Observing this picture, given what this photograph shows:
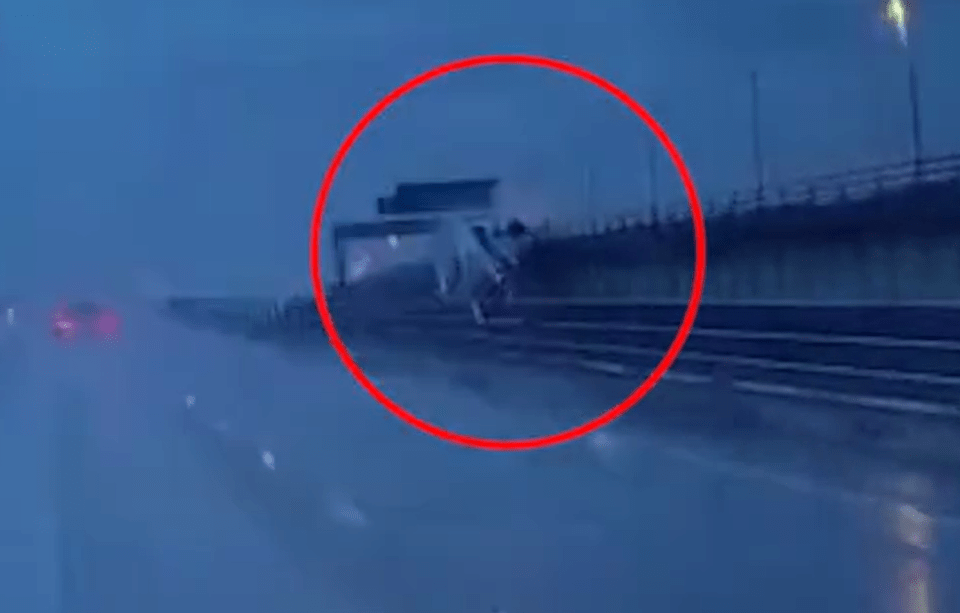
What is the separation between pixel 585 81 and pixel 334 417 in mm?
1310

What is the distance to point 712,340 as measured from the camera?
201 inches

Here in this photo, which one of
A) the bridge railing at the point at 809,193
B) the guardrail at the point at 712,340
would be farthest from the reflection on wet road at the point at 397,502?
the bridge railing at the point at 809,193

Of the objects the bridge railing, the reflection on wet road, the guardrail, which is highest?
the bridge railing

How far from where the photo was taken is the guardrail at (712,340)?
15.9ft

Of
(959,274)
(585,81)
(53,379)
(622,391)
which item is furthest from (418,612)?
(959,274)

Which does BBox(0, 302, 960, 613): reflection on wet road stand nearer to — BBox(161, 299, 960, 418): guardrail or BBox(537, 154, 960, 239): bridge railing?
BBox(161, 299, 960, 418): guardrail

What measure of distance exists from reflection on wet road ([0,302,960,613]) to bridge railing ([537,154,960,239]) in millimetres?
518

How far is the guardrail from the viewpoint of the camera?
486 centimetres

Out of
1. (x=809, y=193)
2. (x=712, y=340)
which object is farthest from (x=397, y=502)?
(x=809, y=193)

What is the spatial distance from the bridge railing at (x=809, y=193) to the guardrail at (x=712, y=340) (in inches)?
10.5

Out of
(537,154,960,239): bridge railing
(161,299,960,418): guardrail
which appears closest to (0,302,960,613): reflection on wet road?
(161,299,960,418): guardrail

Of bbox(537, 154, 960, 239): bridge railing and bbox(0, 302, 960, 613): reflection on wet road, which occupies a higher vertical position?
bbox(537, 154, 960, 239): bridge railing

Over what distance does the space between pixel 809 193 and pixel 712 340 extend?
70 centimetres

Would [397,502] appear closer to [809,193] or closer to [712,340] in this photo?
[712,340]
